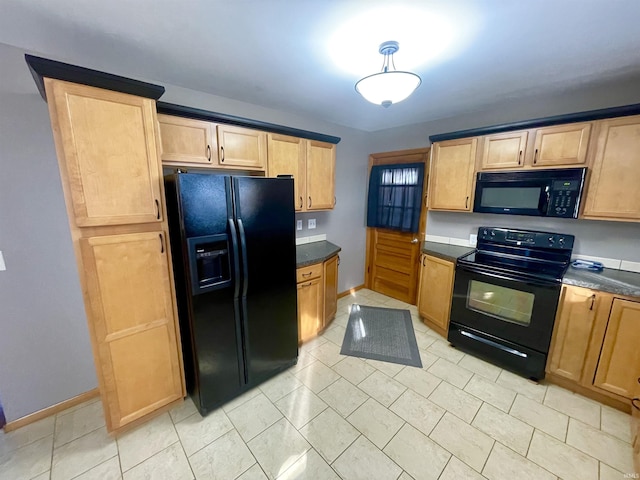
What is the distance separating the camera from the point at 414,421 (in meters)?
1.82

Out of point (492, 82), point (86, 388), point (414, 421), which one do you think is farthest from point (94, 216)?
point (492, 82)

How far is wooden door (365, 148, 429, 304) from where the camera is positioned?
11.2 feet

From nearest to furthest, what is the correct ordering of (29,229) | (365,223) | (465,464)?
(465,464) → (29,229) → (365,223)

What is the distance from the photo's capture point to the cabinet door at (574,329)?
1.89 metres

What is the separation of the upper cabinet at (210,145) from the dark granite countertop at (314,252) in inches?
38.1

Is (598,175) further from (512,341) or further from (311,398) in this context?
(311,398)

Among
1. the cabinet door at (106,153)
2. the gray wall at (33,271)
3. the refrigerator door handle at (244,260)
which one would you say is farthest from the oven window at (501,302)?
the gray wall at (33,271)

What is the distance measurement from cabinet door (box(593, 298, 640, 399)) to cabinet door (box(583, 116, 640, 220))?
0.73 metres

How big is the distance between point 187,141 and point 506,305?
3.03m

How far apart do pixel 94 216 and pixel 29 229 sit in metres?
0.66

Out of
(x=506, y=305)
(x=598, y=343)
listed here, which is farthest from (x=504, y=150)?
(x=598, y=343)

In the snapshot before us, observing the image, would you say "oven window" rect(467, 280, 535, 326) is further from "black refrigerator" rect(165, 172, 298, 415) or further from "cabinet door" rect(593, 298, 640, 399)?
"black refrigerator" rect(165, 172, 298, 415)

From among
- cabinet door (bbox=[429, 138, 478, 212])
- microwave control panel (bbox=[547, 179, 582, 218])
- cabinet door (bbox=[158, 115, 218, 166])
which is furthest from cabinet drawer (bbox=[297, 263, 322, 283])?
microwave control panel (bbox=[547, 179, 582, 218])

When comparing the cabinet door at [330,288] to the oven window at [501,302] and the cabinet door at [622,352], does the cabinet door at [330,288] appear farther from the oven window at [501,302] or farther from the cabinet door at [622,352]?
the cabinet door at [622,352]
